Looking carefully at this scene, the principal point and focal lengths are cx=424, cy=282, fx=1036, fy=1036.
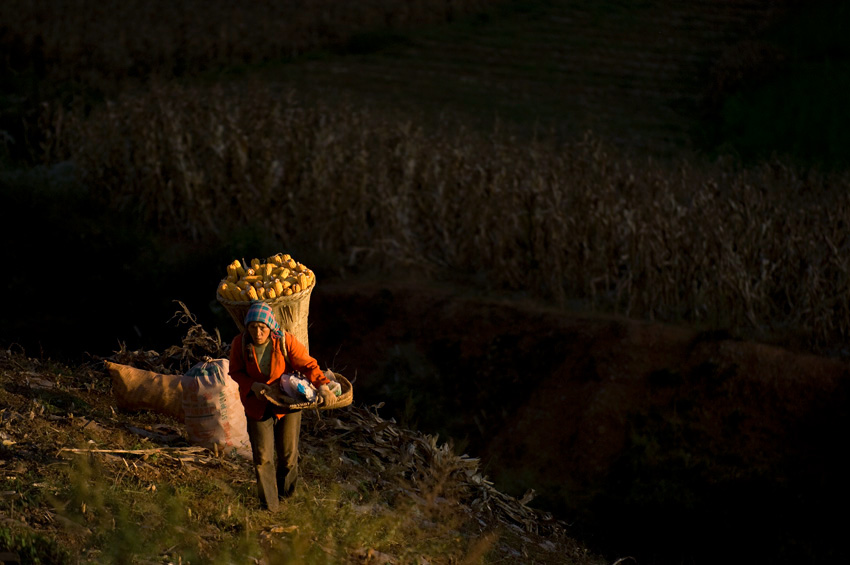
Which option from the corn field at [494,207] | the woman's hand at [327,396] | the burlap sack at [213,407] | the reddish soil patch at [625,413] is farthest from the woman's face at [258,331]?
the corn field at [494,207]

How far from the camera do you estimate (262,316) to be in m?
4.56

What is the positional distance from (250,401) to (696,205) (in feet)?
22.1

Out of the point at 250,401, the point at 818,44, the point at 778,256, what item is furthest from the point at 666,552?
the point at 818,44

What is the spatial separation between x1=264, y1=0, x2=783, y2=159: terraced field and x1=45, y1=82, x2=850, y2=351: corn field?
2.84 m

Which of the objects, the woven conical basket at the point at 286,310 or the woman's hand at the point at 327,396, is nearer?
the woman's hand at the point at 327,396

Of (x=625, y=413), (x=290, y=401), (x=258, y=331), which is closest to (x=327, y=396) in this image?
(x=290, y=401)

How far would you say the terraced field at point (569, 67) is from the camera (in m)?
16.9

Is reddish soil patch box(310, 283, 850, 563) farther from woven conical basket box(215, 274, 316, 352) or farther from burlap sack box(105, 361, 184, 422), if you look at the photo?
woven conical basket box(215, 274, 316, 352)

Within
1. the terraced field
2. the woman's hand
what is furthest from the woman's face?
the terraced field

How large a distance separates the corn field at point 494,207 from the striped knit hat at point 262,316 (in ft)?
17.9

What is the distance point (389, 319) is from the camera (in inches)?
384

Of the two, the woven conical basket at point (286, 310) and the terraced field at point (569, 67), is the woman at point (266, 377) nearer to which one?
the woven conical basket at point (286, 310)

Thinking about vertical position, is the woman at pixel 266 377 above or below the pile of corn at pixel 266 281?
below

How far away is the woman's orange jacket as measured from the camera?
15.3 feet
